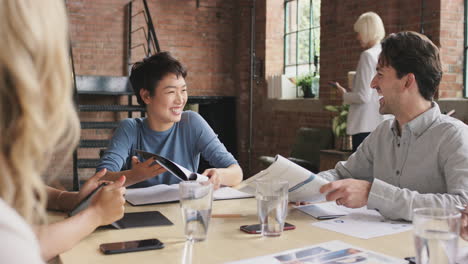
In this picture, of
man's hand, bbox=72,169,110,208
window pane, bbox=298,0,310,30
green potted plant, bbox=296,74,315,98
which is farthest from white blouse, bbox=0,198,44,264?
window pane, bbox=298,0,310,30

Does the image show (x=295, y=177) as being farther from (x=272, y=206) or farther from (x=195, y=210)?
(x=195, y=210)

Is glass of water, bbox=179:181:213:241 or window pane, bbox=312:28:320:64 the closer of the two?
glass of water, bbox=179:181:213:241

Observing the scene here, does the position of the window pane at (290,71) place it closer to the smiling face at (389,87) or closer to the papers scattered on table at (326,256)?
the smiling face at (389,87)

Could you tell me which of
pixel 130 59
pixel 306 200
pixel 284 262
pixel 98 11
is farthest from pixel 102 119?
pixel 284 262

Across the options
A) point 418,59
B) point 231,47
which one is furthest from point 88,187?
point 231,47

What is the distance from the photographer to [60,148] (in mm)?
676

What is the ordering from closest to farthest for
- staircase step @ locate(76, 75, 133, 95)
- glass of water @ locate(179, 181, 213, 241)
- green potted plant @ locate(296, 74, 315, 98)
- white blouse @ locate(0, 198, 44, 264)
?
white blouse @ locate(0, 198, 44, 264)
glass of water @ locate(179, 181, 213, 241)
staircase step @ locate(76, 75, 133, 95)
green potted plant @ locate(296, 74, 315, 98)

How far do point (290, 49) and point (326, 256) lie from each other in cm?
600

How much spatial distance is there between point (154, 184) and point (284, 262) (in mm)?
1222

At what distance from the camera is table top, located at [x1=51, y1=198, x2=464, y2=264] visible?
4.00ft

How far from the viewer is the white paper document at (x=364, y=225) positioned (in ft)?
4.69

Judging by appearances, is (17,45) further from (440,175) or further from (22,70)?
(440,175)

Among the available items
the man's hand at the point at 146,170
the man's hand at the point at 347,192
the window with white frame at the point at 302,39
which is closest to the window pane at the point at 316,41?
the window with white frame at the point at 302,39

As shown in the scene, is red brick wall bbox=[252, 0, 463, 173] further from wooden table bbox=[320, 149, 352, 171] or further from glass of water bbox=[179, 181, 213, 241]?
glass of water bbox=[179, 181, 213, 241]
